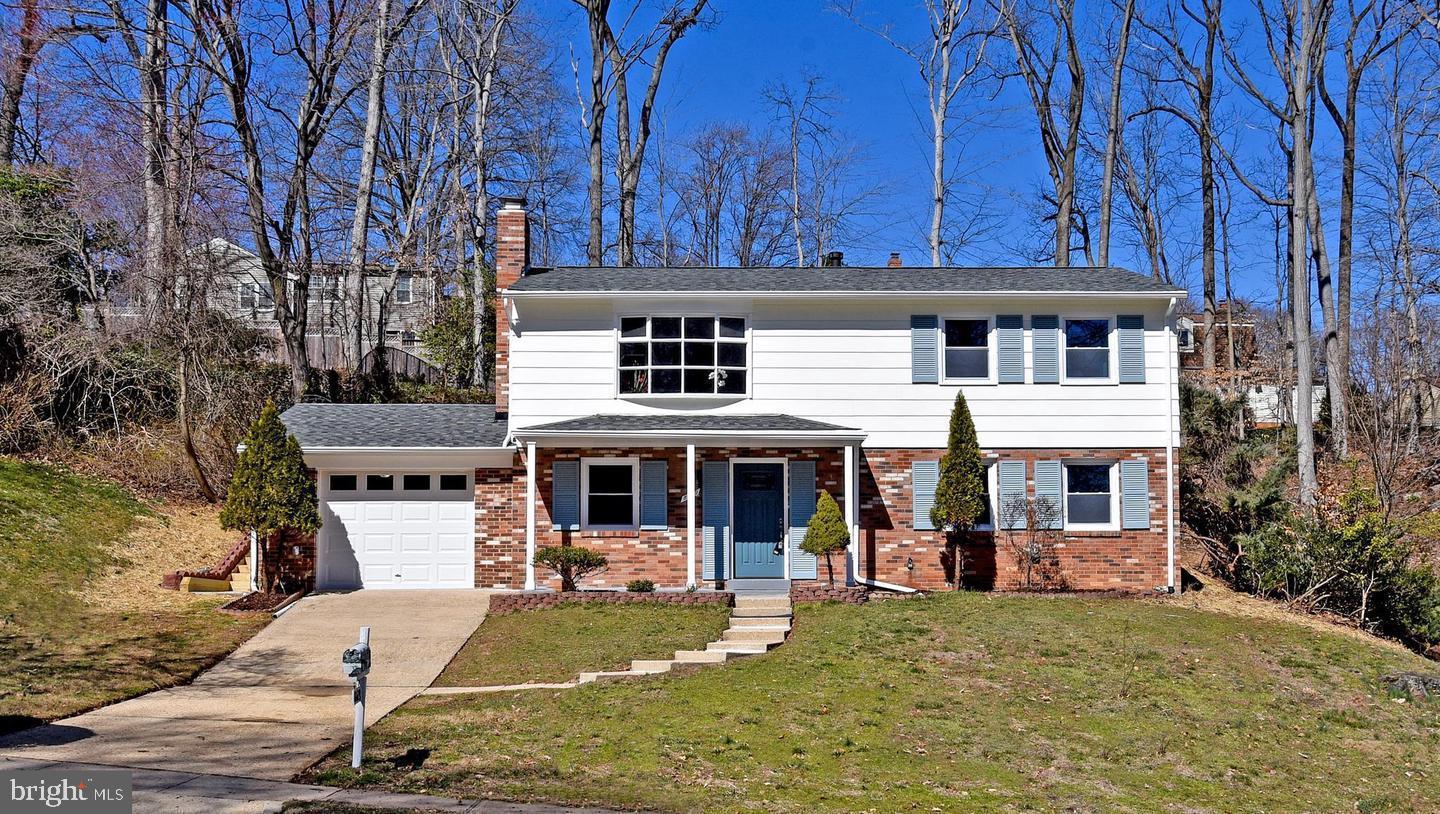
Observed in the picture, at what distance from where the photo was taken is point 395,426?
18.9 metres

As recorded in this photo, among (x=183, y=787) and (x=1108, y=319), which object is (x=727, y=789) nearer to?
(x=183, y=787)

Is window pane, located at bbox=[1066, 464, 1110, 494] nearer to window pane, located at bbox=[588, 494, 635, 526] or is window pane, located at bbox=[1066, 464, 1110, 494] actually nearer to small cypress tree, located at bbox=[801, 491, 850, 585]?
small cypress tree, located at bbox=[801, 491, 850, 585]

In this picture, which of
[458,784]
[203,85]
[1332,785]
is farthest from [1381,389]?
[203,85]

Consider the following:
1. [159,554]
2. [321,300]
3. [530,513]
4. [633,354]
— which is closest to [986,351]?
[633,354]

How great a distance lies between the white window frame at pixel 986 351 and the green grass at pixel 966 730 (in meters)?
4.89

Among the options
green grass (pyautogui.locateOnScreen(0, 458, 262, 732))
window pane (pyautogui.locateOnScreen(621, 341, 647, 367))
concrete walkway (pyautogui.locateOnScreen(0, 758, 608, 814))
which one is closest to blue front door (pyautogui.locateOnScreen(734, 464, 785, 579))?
window pane (pyautogui.locateOnScreen(621, 341, 647, 367))

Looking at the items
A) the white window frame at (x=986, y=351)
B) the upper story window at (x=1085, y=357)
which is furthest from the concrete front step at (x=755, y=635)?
the upper story window at (x=1085, y=357)

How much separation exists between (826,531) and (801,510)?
1.42 m

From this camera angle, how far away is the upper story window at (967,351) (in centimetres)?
1816

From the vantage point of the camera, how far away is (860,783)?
8.88 m

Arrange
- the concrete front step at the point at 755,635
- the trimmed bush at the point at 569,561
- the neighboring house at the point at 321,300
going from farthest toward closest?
the neighboring house at the point at 321,300 < the trimmed bush at the point at 569,561 < the concrete front step at the point at 755,635

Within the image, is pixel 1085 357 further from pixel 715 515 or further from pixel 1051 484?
pixel 715 515

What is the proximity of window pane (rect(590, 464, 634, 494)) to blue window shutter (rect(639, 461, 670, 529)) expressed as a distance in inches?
11.7

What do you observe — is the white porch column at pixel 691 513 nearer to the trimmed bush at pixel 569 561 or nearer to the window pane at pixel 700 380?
the window pane at pixel 700 380
